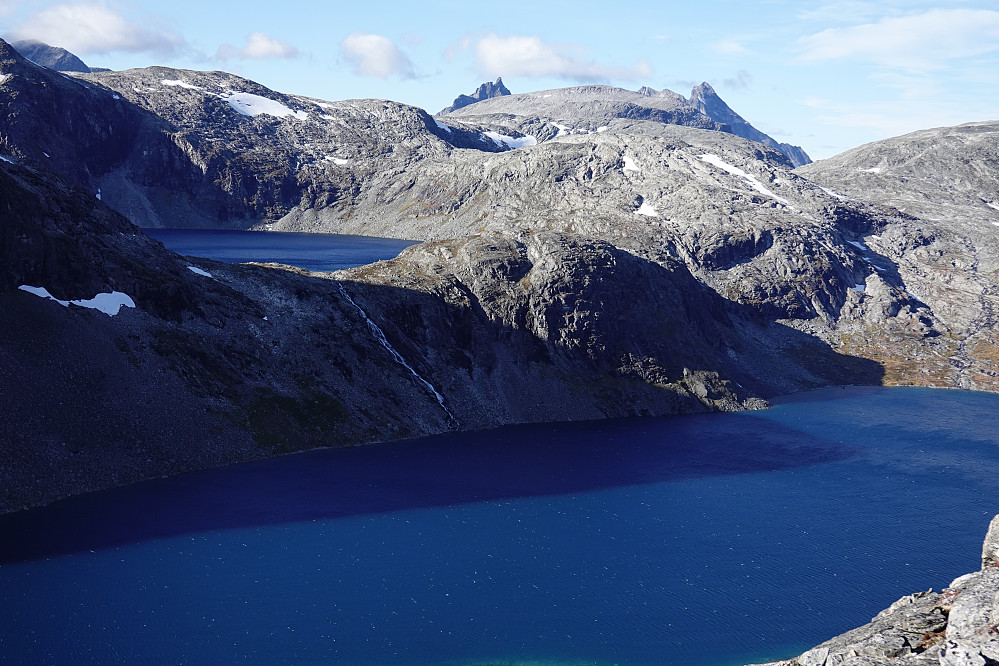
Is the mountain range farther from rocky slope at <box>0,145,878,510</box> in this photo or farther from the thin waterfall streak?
the thin waterfall streak

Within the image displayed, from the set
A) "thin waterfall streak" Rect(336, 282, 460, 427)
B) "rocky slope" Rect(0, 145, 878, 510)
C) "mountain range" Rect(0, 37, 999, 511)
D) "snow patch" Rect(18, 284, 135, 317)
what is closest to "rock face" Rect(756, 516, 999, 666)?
"rocky slope" Rect(0, 145, 878, 510)

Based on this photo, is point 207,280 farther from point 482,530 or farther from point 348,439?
point 482,530

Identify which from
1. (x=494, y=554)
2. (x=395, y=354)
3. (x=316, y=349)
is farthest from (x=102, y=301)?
(x=494, y=554)

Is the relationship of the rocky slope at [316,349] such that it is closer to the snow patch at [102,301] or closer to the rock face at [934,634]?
the snow patch at [102,301]

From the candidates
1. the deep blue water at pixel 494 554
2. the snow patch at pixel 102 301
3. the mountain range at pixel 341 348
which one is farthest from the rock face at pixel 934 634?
the snow patch at pixel 102 301

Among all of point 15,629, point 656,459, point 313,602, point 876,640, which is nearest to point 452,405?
point 656,459

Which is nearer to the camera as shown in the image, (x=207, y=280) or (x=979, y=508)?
(x=979, y=508)
